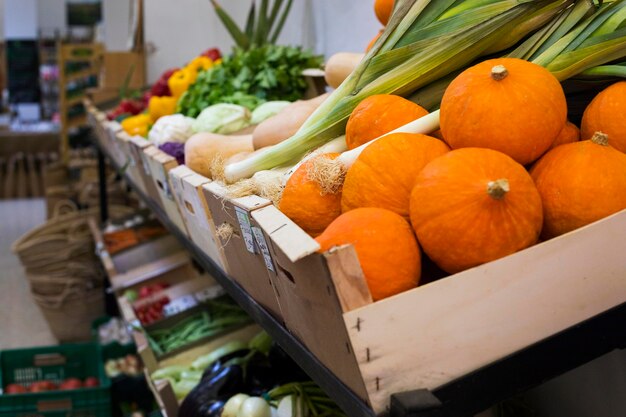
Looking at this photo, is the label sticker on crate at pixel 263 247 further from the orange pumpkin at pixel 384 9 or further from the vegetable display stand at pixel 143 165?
the vegetable display stand at pixel 143 165

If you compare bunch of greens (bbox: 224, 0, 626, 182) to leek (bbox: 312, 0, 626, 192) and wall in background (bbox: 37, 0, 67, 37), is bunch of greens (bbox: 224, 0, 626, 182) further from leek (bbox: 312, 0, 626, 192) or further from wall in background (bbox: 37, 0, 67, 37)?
wall in background (bbox: 37, 0, 67, 37)

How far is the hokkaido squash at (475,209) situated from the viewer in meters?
0.85

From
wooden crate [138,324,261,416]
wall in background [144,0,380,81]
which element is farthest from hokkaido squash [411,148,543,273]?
wall in background [144,0,380,81]

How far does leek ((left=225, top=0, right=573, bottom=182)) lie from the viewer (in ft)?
3.82

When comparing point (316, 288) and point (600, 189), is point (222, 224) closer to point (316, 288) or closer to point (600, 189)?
point (316, 288)

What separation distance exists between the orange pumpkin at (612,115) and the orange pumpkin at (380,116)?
10.7 inches

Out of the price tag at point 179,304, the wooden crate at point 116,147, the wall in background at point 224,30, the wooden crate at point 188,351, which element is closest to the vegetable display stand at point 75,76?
the wall in background at point 224,30

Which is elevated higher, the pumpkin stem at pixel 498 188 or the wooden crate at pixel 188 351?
the pumpkin stem at pixel 498 188

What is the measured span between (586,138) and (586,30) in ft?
0.62

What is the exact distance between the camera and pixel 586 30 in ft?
3.67

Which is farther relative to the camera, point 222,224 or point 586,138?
point 222,224

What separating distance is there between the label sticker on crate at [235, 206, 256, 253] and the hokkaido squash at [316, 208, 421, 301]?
21 centimetres

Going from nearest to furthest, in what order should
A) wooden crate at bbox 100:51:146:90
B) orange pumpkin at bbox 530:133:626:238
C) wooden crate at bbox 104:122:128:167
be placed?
1. orange pumpkin at bbox 530:133:626:238
2. wooden crate at bbox 104:122:128:167
3. wooden crate at bbox 100:51:146:90

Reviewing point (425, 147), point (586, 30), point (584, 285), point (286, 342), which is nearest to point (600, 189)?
point (584, 285)
